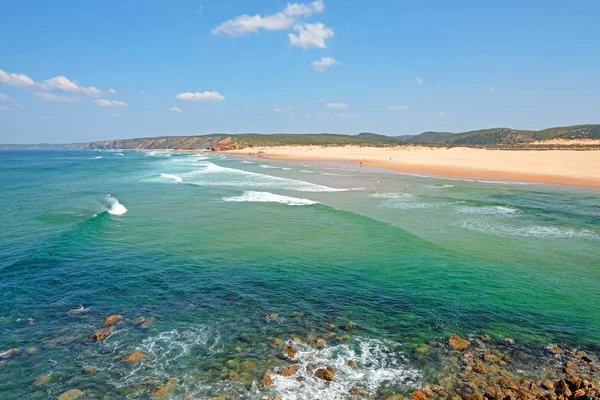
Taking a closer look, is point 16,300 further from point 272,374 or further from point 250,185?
point 250,185

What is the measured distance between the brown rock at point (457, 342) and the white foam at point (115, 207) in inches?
1012

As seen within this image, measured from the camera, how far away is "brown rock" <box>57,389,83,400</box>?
8.80 metres

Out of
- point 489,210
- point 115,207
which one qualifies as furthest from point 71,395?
point 489,210

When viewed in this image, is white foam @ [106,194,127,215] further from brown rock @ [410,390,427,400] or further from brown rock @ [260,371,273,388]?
brown rock @ [410,390,427,400]

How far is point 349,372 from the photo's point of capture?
9688 mm

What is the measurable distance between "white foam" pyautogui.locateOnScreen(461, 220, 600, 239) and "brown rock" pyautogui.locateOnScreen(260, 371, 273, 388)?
1788cm

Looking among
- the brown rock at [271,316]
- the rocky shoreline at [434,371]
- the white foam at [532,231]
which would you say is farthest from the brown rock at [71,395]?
the white foam at [532,231]

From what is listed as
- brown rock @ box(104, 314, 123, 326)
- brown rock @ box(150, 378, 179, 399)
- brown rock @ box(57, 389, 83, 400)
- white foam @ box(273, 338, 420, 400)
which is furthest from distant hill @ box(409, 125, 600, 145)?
brown rock @ box(57, 389, 83, 400)

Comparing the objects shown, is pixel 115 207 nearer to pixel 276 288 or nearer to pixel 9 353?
pixel 276 288

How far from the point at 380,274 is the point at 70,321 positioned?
11.9 m

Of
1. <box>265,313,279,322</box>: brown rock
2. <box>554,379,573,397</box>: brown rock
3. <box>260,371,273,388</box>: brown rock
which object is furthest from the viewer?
<box>265,313,279,322</box>: brown rock

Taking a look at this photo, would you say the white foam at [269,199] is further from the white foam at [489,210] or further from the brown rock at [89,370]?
the brown rock at [89,370]

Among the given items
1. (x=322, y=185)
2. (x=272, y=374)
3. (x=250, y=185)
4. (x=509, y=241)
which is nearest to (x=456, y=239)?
(x=509, y=241)

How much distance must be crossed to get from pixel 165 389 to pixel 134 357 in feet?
6.00
